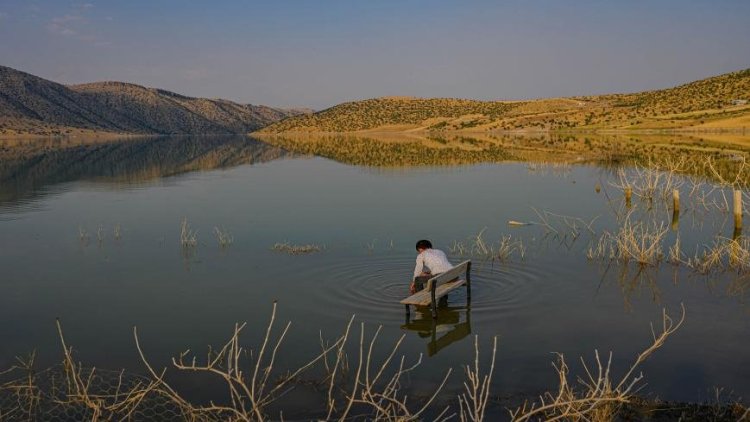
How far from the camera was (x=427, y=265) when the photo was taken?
37.9 feet

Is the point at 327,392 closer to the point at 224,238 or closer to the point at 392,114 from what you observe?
the point at 224,238

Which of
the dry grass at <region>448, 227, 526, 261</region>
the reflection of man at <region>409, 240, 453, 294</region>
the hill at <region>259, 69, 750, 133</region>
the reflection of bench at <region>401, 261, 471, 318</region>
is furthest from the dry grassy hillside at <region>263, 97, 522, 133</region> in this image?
the reflection of bench at <region>401, 261, 471, 318</region>

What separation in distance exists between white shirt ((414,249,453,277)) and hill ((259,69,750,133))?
7406 centimetres

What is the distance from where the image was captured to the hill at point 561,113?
88.1 metres

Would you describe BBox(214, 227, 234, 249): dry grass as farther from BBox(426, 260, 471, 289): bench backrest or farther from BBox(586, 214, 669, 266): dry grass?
BBox(586, 214, 669, 266): dry grass

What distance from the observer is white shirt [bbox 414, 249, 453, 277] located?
11328 mm

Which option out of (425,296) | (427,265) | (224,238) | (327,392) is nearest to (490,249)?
(427,265)

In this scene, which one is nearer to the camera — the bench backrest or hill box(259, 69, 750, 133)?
the bench backrest

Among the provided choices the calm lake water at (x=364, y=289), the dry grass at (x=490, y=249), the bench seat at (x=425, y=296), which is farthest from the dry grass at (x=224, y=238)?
the bench seat at (x=425, y=296)

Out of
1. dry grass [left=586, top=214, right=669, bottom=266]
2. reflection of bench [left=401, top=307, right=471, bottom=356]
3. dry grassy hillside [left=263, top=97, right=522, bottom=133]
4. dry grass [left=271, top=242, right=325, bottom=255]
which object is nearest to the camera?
reflection of bench [left=401, top=307, right=471, bottom=356]

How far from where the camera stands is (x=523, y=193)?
98.2 feet

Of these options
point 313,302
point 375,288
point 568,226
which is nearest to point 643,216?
point 568,226

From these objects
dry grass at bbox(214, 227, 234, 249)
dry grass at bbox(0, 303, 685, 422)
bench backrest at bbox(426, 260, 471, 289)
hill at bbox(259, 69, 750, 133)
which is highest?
hill at bbox(259, 69, 750, 133)

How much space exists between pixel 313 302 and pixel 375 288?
54.3 inches
